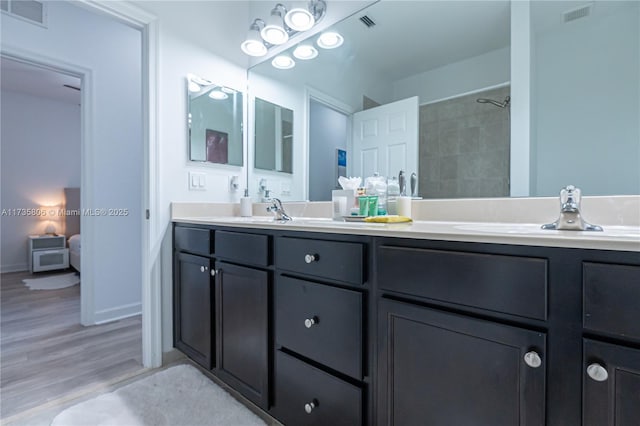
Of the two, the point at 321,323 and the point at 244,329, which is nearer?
the point at 321,323

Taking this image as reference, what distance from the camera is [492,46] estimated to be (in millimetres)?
1259

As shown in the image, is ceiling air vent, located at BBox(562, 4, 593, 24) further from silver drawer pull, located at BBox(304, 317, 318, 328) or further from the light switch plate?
the light switch plate

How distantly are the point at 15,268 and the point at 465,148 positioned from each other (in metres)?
5.97

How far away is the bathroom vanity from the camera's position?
574 millimetres

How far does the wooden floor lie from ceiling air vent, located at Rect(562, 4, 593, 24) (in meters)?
2.58

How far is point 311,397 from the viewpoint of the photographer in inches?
41.1

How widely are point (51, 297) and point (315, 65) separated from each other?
3.43 meters

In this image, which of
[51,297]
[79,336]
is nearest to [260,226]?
[79,336]

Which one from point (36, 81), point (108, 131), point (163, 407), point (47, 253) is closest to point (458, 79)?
point (163, 407)

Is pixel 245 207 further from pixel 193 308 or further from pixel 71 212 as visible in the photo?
pixel 71 212

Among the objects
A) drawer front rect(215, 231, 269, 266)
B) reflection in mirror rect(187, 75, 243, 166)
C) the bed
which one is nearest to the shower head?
drawer front rect(215, 231, 269, 266)

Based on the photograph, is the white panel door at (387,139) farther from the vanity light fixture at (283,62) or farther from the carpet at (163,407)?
the carpet at (163,407)

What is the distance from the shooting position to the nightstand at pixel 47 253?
416 cm

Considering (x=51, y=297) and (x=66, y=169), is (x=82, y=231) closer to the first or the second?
(x=51, y=297)
